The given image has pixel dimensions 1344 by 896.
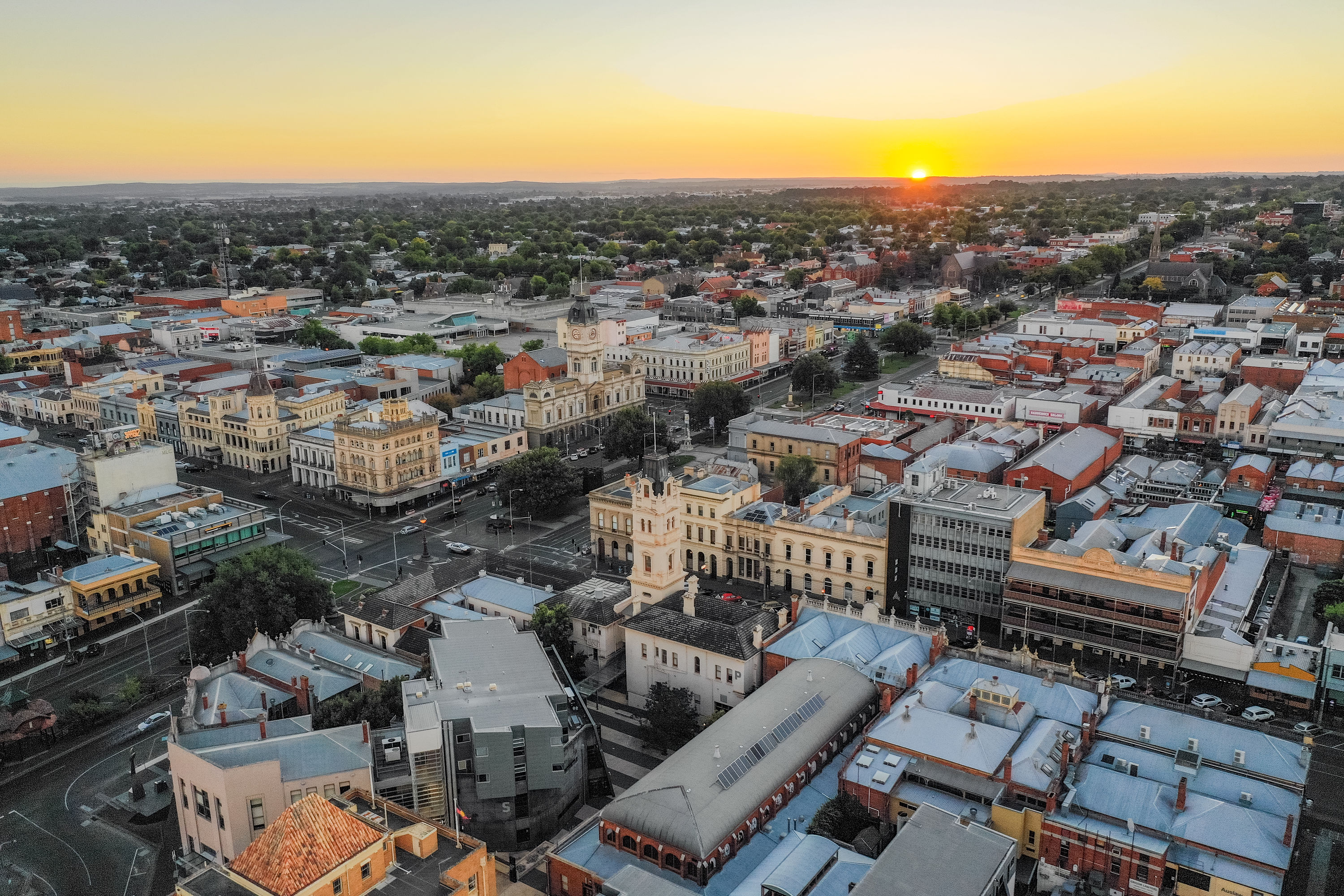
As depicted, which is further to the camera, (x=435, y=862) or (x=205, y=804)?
(x=205, y=804)

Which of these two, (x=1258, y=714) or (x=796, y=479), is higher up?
(x=796, y=479)

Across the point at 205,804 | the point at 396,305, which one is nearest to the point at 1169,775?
the point at 205,804

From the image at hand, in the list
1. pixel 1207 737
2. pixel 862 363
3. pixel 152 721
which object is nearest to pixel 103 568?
pixel 152 721

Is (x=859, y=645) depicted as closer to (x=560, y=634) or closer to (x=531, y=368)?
(x=560, y=634)

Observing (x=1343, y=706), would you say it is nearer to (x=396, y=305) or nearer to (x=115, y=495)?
(x=115, y=495)

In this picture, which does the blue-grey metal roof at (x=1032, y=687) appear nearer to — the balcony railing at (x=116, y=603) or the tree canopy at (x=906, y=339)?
the balcony railing at (x=116, y=603)

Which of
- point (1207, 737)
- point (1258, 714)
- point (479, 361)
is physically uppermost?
A: point (479, 361)
